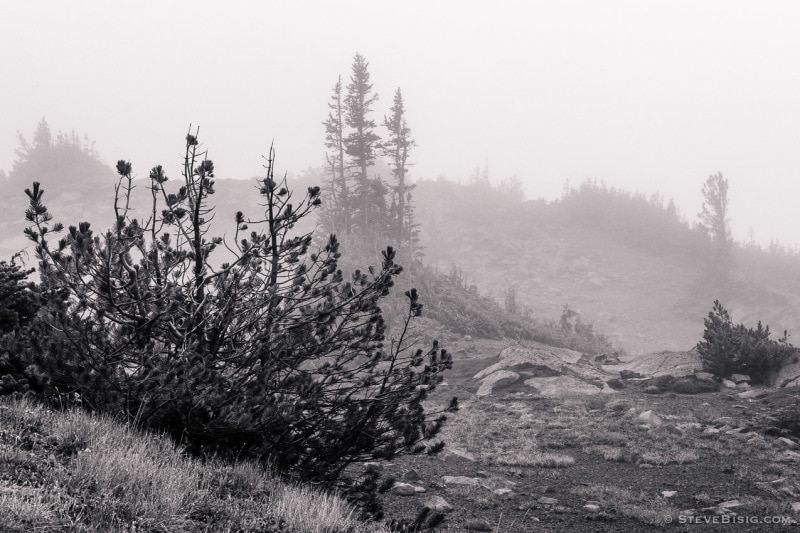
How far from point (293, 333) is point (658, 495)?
528 cm

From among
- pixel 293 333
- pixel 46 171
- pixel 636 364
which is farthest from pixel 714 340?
pixel 46 171

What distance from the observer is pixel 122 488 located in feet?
10.2

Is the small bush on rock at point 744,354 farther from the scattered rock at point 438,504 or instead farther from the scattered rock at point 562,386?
the scattered rock at point 438,504

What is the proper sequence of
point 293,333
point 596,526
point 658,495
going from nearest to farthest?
point 293,333 < point 596,526 < point 658,495

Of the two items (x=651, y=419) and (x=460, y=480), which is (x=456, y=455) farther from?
(x=651, y=419)

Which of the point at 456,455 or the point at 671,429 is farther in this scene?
the point at 671,429

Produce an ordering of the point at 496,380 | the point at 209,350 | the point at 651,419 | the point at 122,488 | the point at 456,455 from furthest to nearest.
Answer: the point at 496,380 < the point at 651,419 < the point at 456,455 < the point at 209,350 < the point at 122,488

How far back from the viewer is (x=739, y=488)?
22.3ft

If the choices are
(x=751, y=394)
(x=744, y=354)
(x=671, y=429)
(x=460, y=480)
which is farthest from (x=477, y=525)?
(x=744, y=354)

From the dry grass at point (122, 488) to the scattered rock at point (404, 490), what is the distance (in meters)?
2.84

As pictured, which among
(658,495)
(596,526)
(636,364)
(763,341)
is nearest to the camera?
(596,526)

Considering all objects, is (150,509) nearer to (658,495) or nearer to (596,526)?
(596,526)

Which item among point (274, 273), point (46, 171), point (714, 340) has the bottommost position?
point (714, 340)

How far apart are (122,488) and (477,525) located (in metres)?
3.91
